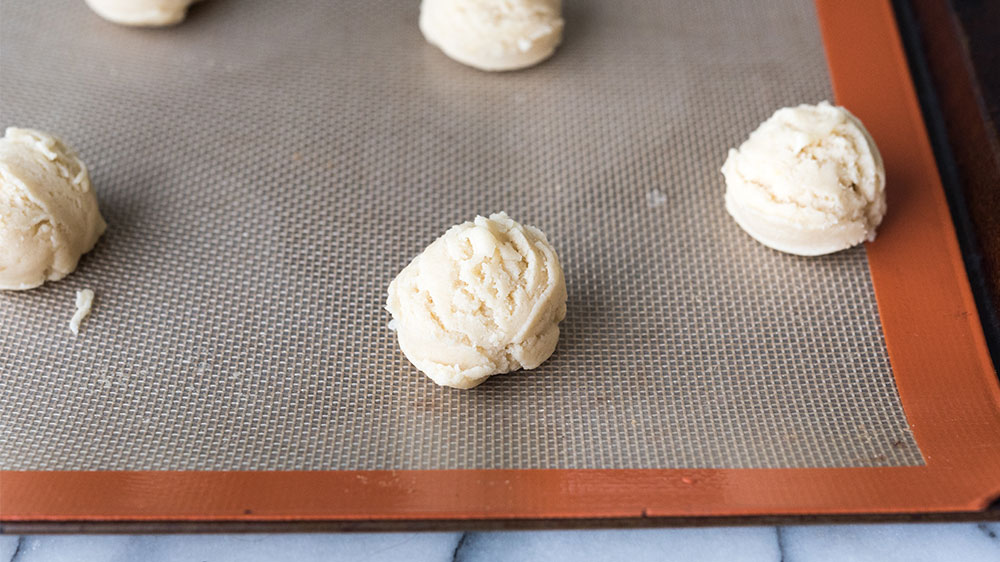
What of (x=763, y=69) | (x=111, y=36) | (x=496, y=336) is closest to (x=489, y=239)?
(x=496, y=336)

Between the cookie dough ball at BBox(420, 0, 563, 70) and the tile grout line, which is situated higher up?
the cookie dough ball at BBox(420, 0, 563, 70)

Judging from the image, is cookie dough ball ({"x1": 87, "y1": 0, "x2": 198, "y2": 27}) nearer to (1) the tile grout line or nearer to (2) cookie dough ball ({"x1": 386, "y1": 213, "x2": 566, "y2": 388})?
(2) cookie dough ball ({"x1": 386, "y1": 213, "x2": 566, "y2": 388})

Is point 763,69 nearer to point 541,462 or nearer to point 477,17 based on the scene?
point 477,17

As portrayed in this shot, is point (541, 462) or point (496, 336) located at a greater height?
point (496, 336)

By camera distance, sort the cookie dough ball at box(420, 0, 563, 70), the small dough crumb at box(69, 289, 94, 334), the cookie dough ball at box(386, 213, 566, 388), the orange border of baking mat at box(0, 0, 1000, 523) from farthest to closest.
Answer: the cookie dough ball at box(420, 0, 563, 70) < the small dough crumb at box(69, 289, 94, 334) < the cookie dough ball at box(386, 213, 566, 388) < the orange border of baking mat at box(0, 0, 1000, 523)

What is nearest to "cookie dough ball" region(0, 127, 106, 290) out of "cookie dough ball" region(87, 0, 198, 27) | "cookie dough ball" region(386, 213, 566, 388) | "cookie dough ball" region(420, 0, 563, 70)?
"cookie dough ball" region(87, 0, 198, 27)

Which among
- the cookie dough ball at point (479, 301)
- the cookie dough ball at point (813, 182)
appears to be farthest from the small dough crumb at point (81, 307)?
the cookie dough ball at point (813, 182)

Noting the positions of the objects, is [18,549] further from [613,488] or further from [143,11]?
[143,11]
